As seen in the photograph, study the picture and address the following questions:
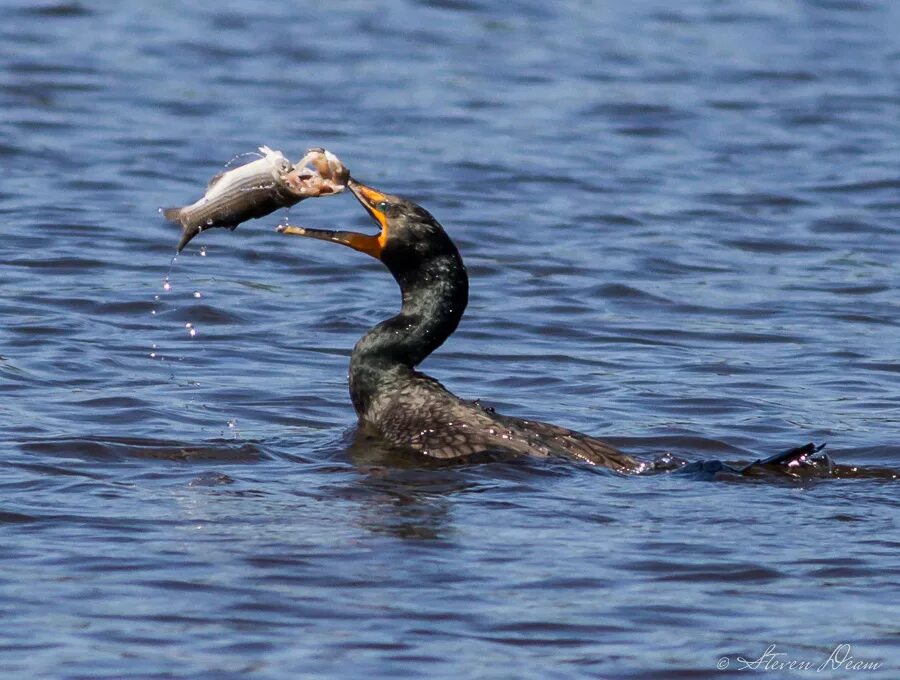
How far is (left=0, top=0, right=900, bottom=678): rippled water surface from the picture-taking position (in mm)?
6230

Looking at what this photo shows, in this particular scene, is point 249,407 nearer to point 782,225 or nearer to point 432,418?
point 432,418

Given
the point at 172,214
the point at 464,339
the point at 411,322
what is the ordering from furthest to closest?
the point at 464,339 → the point at 411,322 → the point at 172,214

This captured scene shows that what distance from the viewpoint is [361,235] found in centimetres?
866

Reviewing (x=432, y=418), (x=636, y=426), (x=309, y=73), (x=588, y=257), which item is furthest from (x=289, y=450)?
(x=309, y=73)

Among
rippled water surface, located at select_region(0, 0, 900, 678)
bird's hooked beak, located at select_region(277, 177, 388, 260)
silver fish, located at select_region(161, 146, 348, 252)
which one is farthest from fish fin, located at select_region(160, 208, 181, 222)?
rippled water surface, located at select_region(0, 0, 900, 678)

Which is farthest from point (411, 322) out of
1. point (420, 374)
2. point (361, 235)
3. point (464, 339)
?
point (464, 339)

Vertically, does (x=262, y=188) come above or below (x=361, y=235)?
above

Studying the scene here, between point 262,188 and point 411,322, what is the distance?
98 centimetres

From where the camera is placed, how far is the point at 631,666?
588 centimetres

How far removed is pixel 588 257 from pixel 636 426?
4271mm

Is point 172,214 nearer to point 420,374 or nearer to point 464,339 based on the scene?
point 420,374

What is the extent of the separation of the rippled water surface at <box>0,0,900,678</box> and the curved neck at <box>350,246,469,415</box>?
0.92ft

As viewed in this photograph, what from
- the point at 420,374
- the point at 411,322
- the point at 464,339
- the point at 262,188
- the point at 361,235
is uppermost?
the point at 262,188

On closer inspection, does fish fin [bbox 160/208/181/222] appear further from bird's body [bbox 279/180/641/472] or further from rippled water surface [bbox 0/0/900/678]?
rippled water surface [bbox 0/0/900/678]
